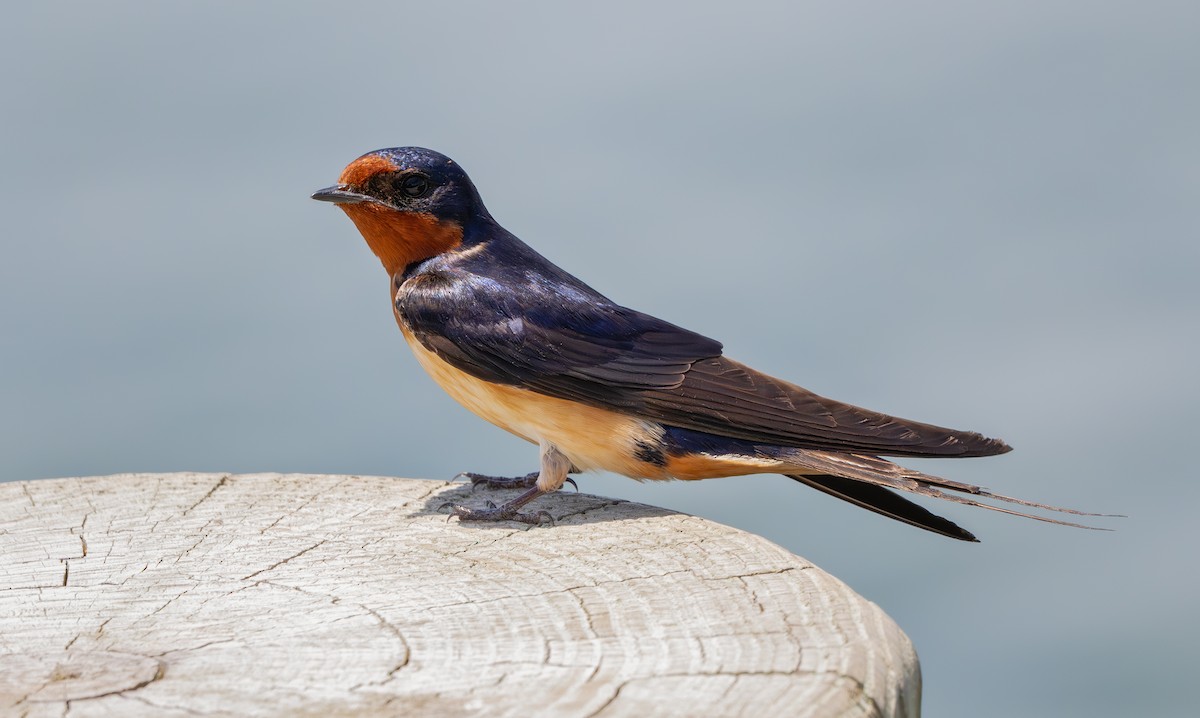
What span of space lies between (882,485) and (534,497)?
0.97 meters

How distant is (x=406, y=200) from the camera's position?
3994mm

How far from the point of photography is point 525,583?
3.10 m

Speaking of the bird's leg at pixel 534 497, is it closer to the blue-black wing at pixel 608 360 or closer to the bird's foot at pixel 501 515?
the bird's foot at pixel 501 515

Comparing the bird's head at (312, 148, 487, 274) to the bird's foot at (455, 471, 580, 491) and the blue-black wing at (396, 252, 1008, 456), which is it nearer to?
the blue-black wing at (396, 252, 1008, 456)

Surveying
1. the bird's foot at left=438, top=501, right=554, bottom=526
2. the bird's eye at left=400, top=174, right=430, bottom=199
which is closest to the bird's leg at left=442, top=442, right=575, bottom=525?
the bird's foot at left=438, top=501, right=554, bottom=526

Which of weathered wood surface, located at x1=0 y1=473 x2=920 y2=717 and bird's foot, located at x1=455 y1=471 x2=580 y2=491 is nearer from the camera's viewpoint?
weathered wood surface, located at x1=0 y1=473 x2=920 y2=717

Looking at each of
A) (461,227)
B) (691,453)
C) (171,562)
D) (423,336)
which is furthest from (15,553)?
(691,453)

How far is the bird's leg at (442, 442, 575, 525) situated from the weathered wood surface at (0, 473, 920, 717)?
1.7 inches

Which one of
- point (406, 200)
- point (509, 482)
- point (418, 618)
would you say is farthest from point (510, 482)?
point (418, 618)

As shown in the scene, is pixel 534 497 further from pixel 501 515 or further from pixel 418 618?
pixel 418 618

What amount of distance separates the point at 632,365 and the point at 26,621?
5.38 feet

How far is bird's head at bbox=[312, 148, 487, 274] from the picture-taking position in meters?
3.96

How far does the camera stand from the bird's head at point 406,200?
156 inches

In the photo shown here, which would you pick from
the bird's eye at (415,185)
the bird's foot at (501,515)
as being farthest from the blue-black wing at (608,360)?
the bird's foot at (501,515)
